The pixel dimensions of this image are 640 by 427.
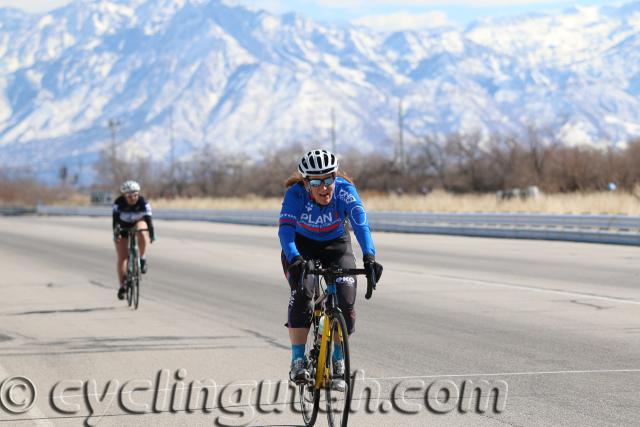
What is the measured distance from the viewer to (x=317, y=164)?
24.2 feet

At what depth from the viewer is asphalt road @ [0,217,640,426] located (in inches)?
315

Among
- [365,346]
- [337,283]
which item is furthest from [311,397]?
[365,346]

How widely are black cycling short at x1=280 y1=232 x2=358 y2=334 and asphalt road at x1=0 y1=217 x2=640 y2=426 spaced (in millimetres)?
708

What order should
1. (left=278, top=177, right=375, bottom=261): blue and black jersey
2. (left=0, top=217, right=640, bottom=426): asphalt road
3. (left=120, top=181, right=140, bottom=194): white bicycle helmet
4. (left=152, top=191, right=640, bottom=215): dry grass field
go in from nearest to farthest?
(left=278, top=177, right=375, bottom=261): blue and black jersey
(left=0, top=217, right=640, bottom=426): asphalt road
(left=120, top=181, right=140, bottom=194): white bicycle helmet
(left=152, top=191, right=640, bottom=215): dry grass field

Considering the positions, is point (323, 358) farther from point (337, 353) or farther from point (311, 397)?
point (311, 397)

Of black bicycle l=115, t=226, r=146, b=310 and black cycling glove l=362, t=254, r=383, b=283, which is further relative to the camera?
black bicycle l=115, t=226, r=146, b=310

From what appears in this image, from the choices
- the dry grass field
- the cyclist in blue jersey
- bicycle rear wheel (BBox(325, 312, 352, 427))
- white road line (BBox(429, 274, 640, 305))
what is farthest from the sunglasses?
the dry grass field

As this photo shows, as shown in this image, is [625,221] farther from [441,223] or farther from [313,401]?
[313,401]

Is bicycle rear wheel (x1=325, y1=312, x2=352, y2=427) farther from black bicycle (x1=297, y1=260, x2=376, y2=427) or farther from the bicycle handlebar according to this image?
the bicycle handlebar

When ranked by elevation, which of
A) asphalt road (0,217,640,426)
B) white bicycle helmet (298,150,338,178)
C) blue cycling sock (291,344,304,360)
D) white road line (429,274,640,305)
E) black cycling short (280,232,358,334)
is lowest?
asphalt road (0,217,640,426)

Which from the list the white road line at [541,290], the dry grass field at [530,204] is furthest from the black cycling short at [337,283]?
the dry grass field at [530,204]

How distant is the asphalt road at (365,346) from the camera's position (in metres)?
8.00

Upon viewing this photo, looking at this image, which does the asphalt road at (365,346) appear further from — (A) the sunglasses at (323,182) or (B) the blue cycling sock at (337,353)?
(A) the sunglasses at (323,182)

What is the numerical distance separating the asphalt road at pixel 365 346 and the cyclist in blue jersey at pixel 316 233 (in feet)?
2.24
